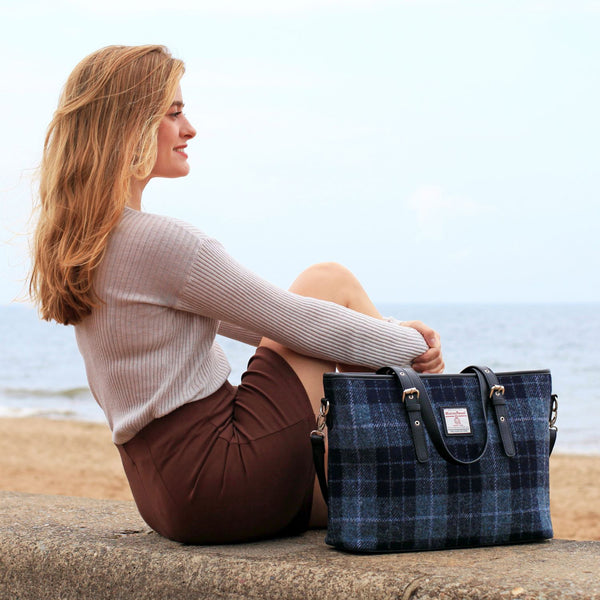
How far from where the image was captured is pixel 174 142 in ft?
7.78

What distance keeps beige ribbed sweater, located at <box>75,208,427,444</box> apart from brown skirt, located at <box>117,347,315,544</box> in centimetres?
6

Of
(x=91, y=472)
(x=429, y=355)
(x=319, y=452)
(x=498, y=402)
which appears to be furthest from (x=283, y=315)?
(x=91, y=472)

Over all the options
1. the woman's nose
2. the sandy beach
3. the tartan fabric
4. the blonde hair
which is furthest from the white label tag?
the sandy beach

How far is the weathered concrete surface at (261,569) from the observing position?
1886mm

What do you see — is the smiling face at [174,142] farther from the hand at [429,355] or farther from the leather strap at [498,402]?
the leather strap at [498,402]

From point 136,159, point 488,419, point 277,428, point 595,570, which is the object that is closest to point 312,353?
point 277,428

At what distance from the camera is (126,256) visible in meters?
2.13

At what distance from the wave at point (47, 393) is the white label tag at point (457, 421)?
18.1m

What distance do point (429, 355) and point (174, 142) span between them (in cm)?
102

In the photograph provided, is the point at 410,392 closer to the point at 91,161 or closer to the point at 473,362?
the point at 91,161

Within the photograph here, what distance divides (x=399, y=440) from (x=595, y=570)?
59 cm

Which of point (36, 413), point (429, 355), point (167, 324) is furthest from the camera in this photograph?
point (36, 413)

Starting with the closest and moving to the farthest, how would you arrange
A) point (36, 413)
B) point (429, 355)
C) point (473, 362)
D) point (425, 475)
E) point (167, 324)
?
1. point (425, 475)
2. point (167, 324)
3. point (429, 355)
4. point (36, 413)
5. point (473, 362)

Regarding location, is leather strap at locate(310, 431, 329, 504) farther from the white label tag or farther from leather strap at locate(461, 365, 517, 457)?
leather strap at locate(461, 365, 517, 457)
